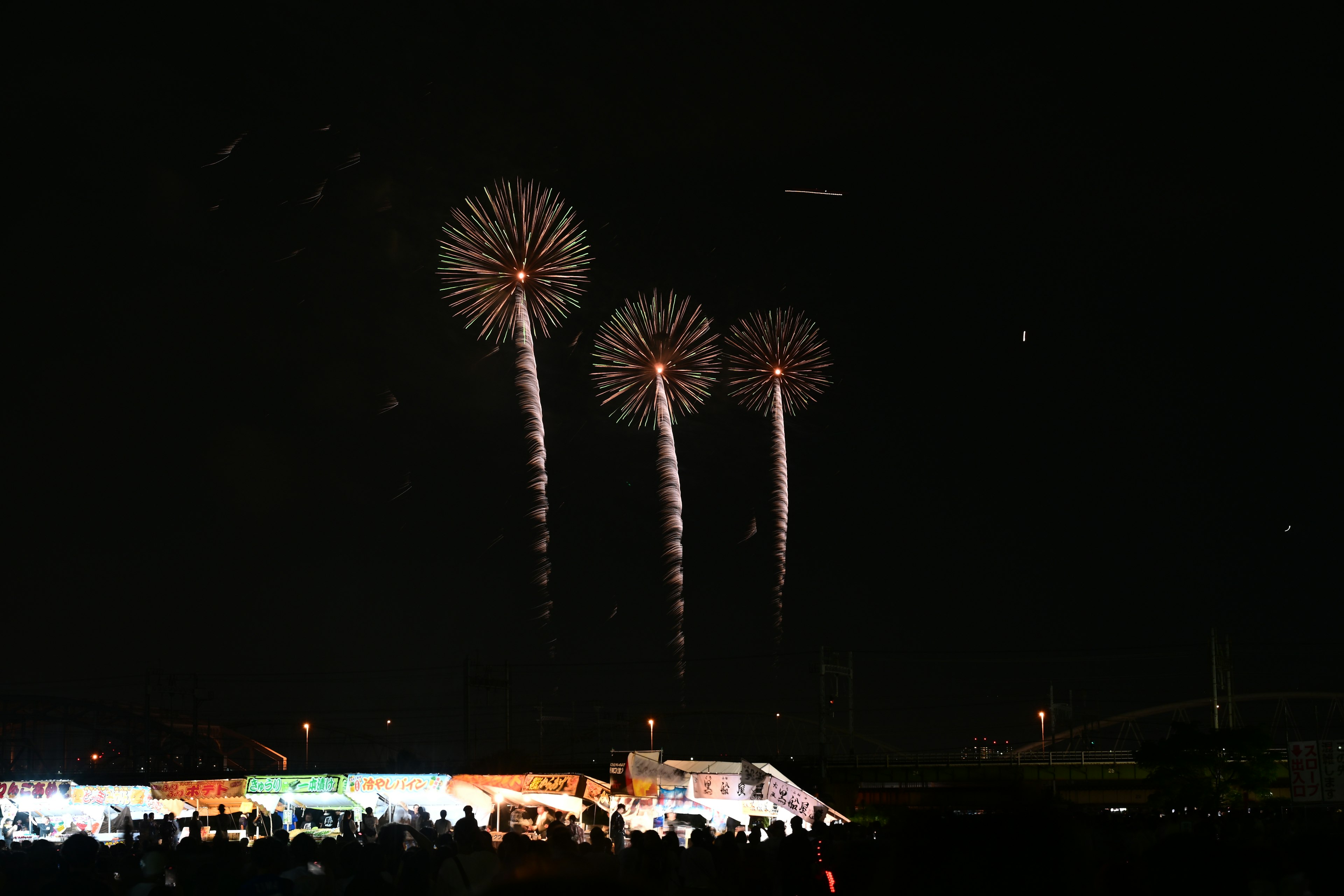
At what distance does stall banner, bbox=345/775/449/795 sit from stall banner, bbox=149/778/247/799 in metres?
4.56

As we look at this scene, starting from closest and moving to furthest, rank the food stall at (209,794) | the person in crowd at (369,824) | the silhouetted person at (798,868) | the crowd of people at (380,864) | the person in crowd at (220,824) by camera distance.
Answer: the crowd of people at (380,864) < the silhouetted person at (798,868) < the person in crowd at (220,824) < the person in crowd at (369,824) < the food stall at (209,794)

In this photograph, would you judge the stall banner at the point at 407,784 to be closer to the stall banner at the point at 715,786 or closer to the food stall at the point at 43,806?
the stall banner at the point at 715,786

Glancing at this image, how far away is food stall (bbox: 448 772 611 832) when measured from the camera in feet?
103

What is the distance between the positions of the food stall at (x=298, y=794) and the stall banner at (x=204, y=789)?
0.96 feet

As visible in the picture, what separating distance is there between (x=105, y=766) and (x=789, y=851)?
4267 inches

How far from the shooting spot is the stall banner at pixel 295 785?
35188 mm

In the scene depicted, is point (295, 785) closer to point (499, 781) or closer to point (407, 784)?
point (407, 784)

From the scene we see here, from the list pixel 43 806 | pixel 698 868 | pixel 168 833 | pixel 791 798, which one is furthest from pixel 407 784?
pixel 698 868

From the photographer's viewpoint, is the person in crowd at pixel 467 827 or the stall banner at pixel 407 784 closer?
the person in crowd at pixel 467 827

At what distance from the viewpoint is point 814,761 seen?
70.3 metres

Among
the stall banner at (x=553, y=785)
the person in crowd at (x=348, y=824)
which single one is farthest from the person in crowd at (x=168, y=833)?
the stall banner at (x=553, y=785)

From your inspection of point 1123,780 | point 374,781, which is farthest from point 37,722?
point 1123,780

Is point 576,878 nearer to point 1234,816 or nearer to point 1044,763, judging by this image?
point 1234,816

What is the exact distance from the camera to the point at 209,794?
36625 millimetres
